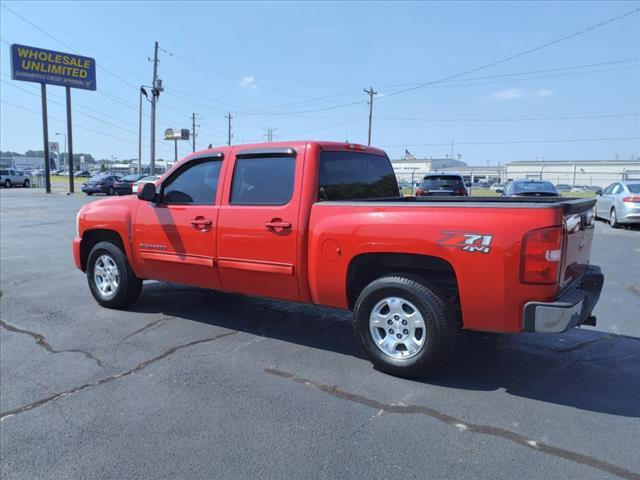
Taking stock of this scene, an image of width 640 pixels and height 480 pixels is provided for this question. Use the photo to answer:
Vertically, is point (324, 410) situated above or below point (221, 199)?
below

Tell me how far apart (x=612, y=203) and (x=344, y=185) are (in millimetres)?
13804

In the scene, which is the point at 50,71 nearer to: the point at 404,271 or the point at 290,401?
the point at 404,271

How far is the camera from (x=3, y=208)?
2208cm

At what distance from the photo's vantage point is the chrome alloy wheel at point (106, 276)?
5.93 metres

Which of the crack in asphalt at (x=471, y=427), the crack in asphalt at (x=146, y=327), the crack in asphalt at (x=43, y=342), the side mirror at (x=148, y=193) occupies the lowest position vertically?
the crack in asphalt at (x=43, y=342)

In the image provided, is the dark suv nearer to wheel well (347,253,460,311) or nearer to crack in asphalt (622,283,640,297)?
crack in asphalt (622,283,640,297)

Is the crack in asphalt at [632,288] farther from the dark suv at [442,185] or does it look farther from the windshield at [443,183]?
the windshield at [443,183]

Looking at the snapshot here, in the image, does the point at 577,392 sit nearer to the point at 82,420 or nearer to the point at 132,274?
the point at 82,420

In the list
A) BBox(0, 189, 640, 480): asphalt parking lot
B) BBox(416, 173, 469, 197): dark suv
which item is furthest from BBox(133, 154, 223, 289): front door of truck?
BBox(416, 173, 469, 197): dark suv

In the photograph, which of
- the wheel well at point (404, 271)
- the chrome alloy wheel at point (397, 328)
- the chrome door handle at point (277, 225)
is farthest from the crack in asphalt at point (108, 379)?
the chrome alloy wheel at point (397, 328)

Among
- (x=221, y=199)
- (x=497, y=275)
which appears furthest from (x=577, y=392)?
(x=221, y=199)

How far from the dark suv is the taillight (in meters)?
13.2

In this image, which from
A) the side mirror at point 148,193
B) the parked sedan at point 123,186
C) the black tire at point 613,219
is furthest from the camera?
the parked sedan at point 123,186

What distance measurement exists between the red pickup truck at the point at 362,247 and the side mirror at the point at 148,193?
0.04 feet
